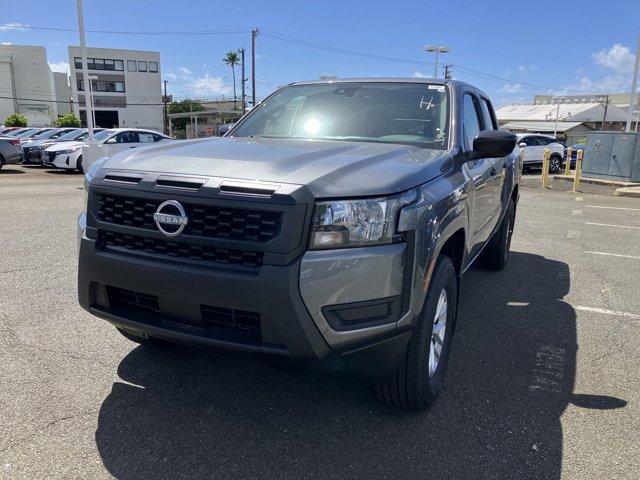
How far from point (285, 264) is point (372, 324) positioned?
0.49 meters

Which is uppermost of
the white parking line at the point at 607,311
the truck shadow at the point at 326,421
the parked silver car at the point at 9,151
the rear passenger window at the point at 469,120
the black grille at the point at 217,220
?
the rear passenger window at the point at 469,120

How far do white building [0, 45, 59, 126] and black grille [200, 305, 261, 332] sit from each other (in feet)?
258

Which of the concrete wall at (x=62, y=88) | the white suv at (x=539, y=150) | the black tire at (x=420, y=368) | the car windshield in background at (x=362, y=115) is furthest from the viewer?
the concrete wall at (x=62, y=88)

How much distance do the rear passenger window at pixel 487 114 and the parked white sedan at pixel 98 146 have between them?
1168 centimetres

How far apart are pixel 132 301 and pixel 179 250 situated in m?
0.48

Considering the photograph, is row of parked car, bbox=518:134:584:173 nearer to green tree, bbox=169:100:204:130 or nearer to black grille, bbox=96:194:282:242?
black grille, bbox=96:194:282:242

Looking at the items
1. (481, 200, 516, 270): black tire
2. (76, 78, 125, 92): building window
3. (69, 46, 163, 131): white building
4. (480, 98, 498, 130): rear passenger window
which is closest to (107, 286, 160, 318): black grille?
(480, 98, 498, 130): rear passenger window

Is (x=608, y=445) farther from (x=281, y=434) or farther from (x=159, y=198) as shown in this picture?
(x=159, y=198)

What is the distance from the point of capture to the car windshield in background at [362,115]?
3572 millimetres

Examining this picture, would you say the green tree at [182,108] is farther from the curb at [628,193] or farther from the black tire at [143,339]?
the black tire at [143,339]

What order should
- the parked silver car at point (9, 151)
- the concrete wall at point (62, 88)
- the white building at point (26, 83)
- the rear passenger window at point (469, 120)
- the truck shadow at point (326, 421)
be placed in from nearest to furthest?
the truck shadow at point (326, 421) < the rear passenger window at point (469, 120) < the parked silver car at point (9, 151) < the white building at point (26, 83) < the concrete wall at point (62, 88)

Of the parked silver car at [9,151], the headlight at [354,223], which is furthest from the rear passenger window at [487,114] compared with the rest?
the parked silver car at [9,151]

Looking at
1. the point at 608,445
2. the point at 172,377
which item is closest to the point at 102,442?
the point at 172,377

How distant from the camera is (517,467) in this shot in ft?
8.27
